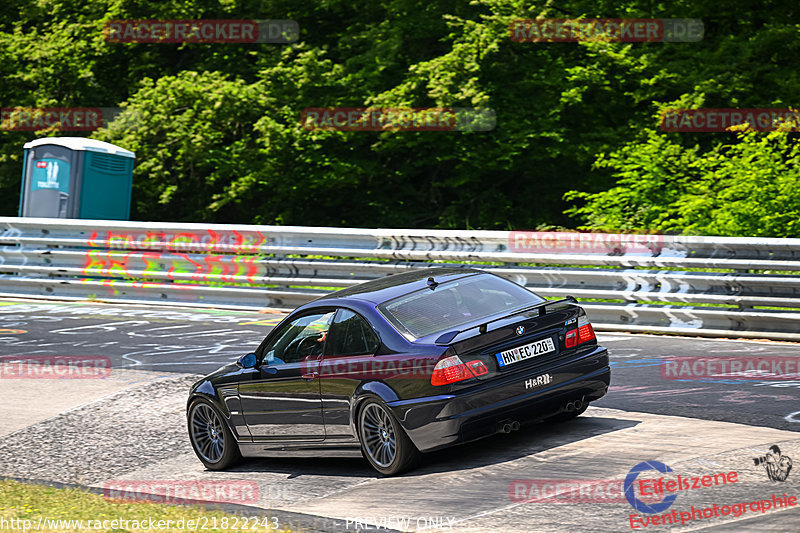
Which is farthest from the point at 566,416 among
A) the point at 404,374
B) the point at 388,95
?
the point at 388,95

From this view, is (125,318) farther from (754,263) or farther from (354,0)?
(354,0)

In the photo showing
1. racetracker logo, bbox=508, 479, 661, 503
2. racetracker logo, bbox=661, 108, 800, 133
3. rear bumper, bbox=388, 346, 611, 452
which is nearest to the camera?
racetracker logo, bbox=508, 479, 661, 503

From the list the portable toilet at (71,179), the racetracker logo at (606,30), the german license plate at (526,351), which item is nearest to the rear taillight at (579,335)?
the german license plate at (526,351)

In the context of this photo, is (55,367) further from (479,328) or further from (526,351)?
(526,351)

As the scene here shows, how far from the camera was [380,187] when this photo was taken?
23.5 m

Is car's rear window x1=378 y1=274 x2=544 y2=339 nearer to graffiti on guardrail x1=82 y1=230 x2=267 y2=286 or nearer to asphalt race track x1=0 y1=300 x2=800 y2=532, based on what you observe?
asphalt race track x1=0 y1=300 x2=800 y2=532

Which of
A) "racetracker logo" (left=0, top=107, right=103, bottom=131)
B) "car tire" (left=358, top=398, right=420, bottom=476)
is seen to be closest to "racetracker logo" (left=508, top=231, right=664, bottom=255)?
"car tire" (left=358, top=398, right=420, bottom=476)

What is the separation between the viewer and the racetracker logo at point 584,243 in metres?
12.4

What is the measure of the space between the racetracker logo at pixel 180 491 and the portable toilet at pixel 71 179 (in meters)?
10.4

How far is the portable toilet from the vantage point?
17.7 meters

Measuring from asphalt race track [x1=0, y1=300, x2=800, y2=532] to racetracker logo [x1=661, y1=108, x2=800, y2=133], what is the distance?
896cm

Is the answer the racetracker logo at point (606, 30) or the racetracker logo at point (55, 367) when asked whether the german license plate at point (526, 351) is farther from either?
the racetracker logo at point (606, 30)

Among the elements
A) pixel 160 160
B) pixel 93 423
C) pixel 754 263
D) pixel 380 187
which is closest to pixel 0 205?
pixel 160 160

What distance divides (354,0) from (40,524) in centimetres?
1920
